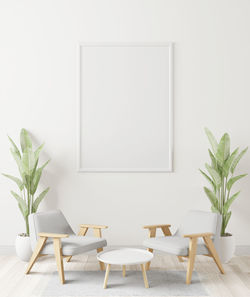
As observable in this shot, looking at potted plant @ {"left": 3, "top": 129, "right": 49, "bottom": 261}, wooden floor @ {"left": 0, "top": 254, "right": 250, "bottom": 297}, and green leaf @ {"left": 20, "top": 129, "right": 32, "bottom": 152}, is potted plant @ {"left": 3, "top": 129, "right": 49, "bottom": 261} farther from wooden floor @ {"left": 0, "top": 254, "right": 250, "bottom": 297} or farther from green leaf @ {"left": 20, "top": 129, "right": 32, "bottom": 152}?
wooden floor @ {"left": 0, "top": 254, "right": 250, "bottom": 297}

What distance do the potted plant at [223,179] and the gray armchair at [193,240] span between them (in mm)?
201

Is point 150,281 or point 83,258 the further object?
point 83,258

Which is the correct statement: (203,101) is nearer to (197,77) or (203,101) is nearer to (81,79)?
(197,77)

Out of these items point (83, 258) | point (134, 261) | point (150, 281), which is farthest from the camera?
point (83, 258)

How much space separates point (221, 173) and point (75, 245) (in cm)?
184

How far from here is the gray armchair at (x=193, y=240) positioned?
3.66 m

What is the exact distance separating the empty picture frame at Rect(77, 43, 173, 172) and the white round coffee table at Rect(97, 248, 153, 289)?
4.43 feet

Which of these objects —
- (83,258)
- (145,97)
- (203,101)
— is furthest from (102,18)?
(83,258)

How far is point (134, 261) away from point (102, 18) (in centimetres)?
300

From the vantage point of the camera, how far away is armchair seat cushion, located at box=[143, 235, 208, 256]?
12.0 ft

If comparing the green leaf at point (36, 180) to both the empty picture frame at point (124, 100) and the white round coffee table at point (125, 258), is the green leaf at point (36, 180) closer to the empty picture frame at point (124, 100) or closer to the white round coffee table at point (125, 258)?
the empty picture frame at point (124, 100)

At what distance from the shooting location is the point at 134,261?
132 inches

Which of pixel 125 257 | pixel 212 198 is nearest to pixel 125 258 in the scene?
pixel 125 257

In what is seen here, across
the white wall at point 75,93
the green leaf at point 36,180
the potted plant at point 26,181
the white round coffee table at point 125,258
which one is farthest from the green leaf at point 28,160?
the white round coffee table at point 125,258
